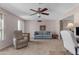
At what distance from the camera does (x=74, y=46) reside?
3.13m

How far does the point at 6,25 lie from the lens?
5.54 metres

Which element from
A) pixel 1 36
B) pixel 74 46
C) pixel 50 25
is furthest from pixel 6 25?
pixel 50 25

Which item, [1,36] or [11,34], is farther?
[11,34]

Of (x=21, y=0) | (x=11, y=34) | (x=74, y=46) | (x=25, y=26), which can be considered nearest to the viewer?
(x=21, y=0)

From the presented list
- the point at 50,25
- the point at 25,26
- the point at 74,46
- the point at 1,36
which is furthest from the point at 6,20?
the point at 50,25

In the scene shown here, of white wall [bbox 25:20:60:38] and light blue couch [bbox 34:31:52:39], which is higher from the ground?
white wall [bbox 25:20:60:38]

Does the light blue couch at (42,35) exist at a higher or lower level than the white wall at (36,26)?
lower

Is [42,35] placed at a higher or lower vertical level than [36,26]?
lower

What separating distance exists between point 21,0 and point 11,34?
5.52 meters

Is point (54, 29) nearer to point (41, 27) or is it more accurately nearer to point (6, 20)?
point (41, 27)

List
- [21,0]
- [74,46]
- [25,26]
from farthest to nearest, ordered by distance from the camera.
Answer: [25,26]
[74,46]
[21,0]

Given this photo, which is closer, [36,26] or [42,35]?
[42,35]
